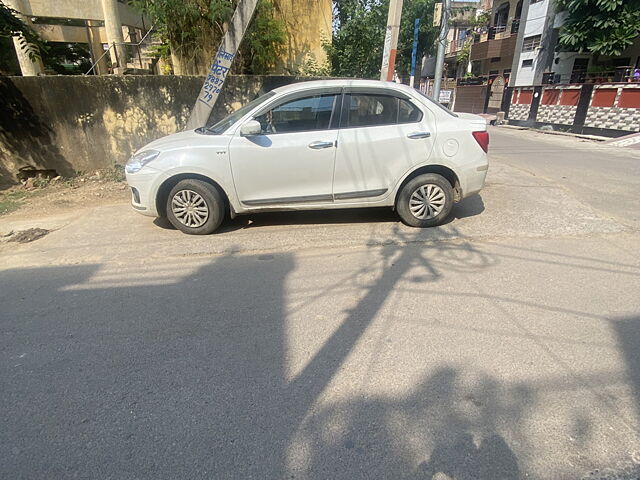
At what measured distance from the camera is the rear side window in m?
4.67

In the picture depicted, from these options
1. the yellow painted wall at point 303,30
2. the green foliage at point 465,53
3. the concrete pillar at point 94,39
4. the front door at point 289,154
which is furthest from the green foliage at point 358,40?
the green foliage at point 465,53

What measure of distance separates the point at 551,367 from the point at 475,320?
0.62 m

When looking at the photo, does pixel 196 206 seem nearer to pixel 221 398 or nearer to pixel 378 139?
pixel 378 139

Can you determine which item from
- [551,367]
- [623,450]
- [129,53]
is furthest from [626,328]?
[129,53]

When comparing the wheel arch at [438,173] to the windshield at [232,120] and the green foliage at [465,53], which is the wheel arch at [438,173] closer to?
the windshield at [232,120]

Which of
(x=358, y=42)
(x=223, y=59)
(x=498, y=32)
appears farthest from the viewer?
(x=498, y=32)

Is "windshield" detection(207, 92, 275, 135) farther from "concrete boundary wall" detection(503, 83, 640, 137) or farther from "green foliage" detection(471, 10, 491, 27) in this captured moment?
"green foliage" detection(471, 10, 491, 27)

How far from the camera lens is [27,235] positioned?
509 cm

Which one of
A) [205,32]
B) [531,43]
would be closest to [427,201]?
[205,32]

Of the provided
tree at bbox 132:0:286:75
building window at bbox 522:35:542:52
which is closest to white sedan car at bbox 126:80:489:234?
tree at bbox 132:0:286:75

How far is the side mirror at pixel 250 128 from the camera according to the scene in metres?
4.43

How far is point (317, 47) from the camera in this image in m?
10.6

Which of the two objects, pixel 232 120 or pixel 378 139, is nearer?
pixel 378 139

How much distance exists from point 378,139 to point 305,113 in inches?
36.4
